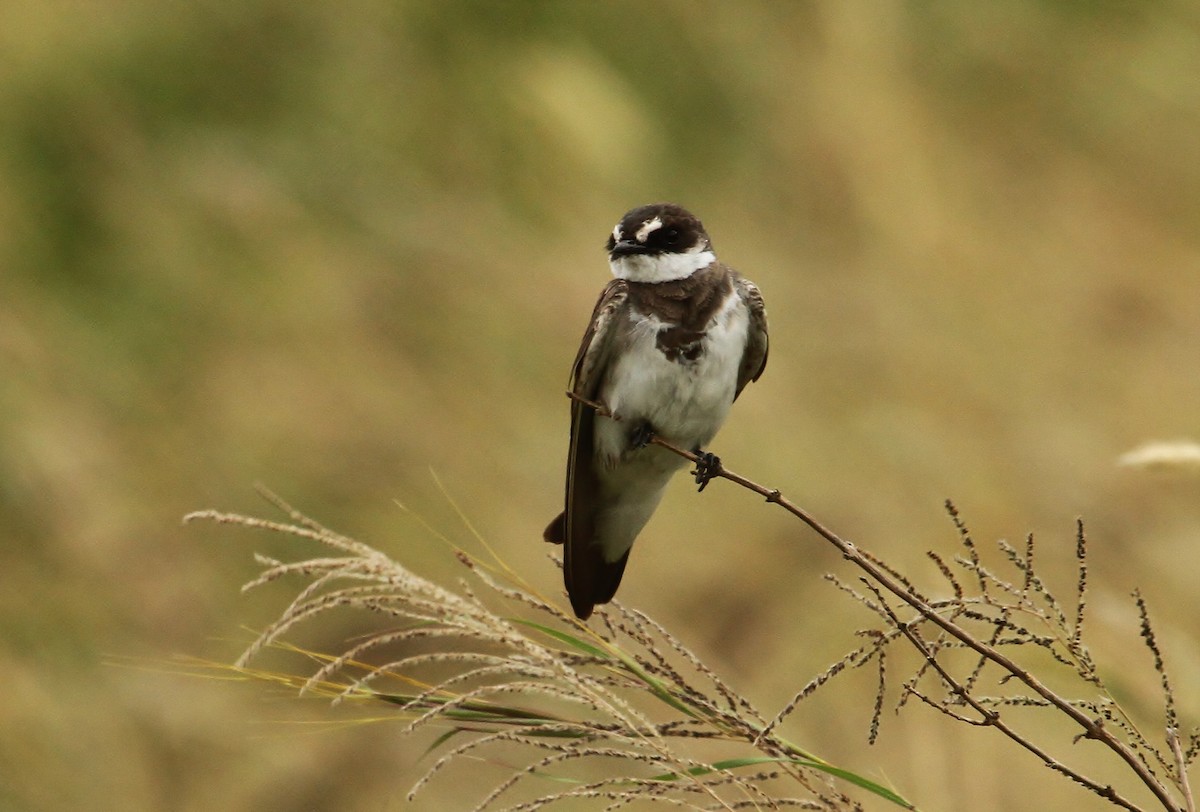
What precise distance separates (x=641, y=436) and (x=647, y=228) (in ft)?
1.24

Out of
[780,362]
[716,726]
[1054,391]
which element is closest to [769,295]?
[780,362]

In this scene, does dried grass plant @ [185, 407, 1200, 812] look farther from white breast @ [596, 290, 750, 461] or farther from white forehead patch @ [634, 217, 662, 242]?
white forehead patch @ [634, 217, 662, 242]

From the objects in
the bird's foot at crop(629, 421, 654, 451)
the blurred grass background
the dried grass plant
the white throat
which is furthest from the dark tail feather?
the dried grass plant

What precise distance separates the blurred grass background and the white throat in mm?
972

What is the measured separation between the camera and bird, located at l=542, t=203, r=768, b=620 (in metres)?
2.75

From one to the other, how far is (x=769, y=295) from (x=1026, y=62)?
1.61 m

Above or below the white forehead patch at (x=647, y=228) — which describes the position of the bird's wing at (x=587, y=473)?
below

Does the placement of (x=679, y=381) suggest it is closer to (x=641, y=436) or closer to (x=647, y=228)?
(x=641, y=436)

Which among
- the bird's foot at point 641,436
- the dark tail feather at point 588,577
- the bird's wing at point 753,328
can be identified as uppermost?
the bird's wing at point 753,328

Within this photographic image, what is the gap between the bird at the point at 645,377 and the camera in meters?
2.75

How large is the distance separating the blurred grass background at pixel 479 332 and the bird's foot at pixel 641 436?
0.80 m

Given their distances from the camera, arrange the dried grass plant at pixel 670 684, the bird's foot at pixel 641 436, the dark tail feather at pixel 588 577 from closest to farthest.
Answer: the dried grass plant at pixel 670 684, the dark tail feather at pixel 588 577, the bird's foot at pixel 641 436

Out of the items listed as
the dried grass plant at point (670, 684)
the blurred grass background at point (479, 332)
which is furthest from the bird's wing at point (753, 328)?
the dried grass plant at point (670, 684)

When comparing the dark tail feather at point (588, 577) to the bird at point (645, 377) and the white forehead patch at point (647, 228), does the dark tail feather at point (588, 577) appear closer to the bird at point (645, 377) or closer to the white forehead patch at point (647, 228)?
the bird at point (645, 377)
